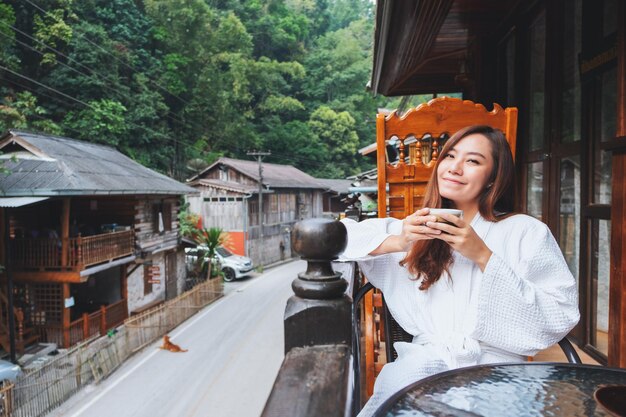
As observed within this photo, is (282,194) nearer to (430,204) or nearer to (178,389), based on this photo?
(178,389)

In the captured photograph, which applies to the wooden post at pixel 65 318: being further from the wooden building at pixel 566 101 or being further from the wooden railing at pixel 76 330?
the wooden building at pixel 566 101

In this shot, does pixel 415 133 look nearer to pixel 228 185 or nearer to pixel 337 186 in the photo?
pixel 228 185

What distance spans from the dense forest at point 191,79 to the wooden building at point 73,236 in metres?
3.81

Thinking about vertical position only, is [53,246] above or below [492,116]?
below

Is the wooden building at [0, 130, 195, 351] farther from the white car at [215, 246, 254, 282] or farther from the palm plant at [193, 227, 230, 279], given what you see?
the white car at [215, 246, 254, 282]

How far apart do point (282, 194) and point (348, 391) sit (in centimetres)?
2432

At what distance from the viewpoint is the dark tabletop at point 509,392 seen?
952 mm

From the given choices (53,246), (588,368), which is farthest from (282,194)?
(588,368)

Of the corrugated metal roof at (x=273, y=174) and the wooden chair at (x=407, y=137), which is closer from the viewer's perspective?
the wooden chair at (x=407, y=137)

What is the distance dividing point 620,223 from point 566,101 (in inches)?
60.5

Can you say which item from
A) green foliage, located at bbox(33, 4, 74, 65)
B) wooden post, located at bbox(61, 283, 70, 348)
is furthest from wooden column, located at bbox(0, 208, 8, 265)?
green foliage, located at bbox(33, 4, 74, 65)

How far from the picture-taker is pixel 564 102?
10.2 ft

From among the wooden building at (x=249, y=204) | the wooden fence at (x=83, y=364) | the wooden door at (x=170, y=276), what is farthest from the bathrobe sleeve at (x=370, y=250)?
the wooden building at (x=249, y=204)

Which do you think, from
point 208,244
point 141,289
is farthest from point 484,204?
point 208,244
